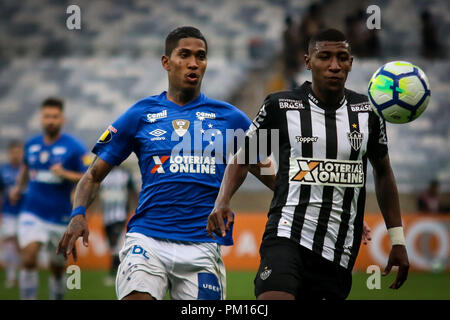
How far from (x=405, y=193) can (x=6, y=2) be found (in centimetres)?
1681

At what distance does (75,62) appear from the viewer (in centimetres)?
2277

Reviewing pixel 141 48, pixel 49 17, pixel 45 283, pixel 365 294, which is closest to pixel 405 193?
pixel 365 294

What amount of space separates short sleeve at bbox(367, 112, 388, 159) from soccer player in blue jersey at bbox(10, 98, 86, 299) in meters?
5.06

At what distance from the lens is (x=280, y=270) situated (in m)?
4.60

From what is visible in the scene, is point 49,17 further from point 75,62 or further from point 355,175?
point 355,175

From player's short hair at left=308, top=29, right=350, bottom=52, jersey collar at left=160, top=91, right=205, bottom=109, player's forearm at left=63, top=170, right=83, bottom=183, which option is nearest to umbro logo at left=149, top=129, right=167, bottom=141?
jersey collar at left=160, top=91, right=205, bottom=109

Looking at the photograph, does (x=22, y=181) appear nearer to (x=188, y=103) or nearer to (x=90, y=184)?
(x=90, y=184)

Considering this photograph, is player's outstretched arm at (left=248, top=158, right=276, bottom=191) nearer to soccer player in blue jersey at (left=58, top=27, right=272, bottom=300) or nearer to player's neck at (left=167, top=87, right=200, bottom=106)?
soccer player in blue jersey at (left=58, top=27, right=272, bottom=300)

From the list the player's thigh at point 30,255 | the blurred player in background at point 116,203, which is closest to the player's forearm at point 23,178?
the player's thigh at point 30,255

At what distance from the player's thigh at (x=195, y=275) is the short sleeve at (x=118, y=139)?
0.86 m

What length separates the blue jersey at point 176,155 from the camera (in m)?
5.16

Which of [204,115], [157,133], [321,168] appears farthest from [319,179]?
[157,133]

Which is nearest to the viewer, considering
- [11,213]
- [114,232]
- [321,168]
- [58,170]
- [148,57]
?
[321,168]

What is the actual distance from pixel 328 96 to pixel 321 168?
1.79 ft
